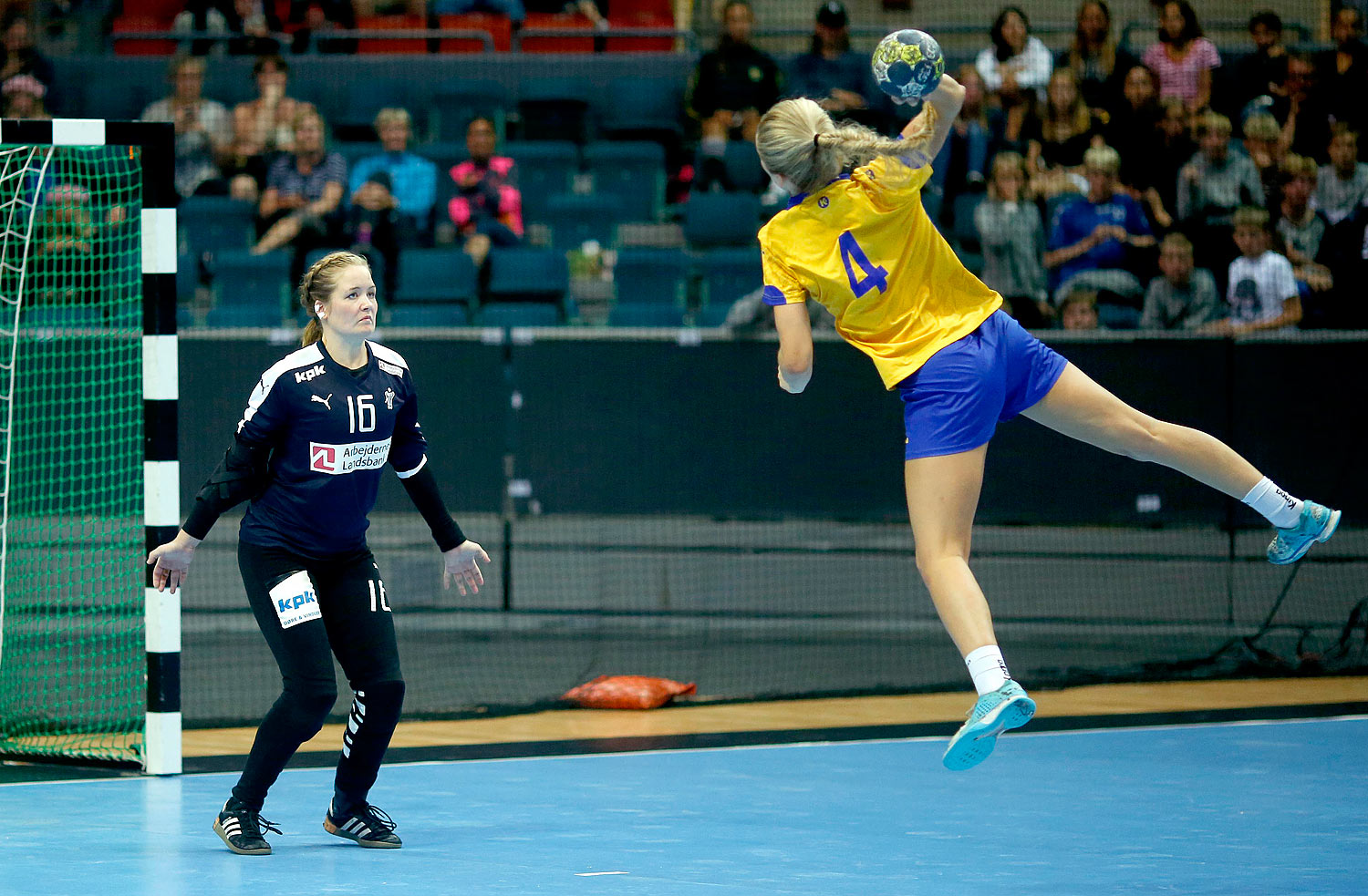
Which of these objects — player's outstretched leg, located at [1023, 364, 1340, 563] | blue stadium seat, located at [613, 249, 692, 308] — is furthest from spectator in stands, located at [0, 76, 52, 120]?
player's outstretched leg, located at [1023, 364, 1340, 563]

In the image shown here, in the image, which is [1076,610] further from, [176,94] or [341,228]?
[176,94]

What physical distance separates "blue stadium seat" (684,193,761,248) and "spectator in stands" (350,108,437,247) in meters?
1.90

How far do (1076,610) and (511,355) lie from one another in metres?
3.68

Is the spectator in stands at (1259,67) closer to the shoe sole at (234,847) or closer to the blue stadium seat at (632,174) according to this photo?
the blue stadium seat at (632,174)

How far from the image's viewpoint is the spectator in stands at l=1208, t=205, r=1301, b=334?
10.7 metres

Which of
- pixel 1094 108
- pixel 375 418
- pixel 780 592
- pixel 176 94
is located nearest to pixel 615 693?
pixel 780 592

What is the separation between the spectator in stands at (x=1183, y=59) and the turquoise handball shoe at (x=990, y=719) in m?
8.75

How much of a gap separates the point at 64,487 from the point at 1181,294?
6694 millimetres

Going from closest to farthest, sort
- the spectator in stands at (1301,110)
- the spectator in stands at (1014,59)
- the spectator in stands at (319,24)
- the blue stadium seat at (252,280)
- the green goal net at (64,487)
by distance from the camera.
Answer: the green goal net at (64,487) < the spectator in stands at (1301,110) < the blue stadium seat at (252,280) < the spectator in stands at (1014,59) < the spectator in stands at (319,24)

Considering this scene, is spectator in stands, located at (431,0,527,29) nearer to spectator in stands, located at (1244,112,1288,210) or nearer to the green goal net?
the green goal net

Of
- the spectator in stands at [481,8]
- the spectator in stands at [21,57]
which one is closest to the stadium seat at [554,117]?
the spectator in stands at [481,8]

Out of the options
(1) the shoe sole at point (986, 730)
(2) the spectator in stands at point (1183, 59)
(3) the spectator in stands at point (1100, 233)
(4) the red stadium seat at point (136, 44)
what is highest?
(4) the red stadium seat at point (136, 44)

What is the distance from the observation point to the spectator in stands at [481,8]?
1475 cm

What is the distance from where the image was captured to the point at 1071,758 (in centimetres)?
724
